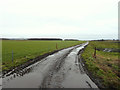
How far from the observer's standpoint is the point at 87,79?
580cm

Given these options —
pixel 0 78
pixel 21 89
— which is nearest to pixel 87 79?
pixel 21 89

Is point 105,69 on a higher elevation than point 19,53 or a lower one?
lower

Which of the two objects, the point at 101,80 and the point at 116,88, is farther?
the point at 101,80

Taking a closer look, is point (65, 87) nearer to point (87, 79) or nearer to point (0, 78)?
point (87, 79)

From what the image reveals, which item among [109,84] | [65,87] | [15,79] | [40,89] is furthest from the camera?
[15,79]

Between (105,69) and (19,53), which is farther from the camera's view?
(19,53)

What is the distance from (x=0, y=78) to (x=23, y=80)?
159 cm

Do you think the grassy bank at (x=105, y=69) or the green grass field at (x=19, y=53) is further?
the green grass field at (x=19, y=53)

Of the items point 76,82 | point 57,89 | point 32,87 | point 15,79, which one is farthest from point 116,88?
point 15,79

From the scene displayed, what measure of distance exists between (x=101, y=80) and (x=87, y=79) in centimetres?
88

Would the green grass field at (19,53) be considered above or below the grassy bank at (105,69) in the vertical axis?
above

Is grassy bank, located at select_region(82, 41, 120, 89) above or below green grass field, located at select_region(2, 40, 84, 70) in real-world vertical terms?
below

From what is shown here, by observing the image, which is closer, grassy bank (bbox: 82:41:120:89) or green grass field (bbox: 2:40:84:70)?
grassy bank (bbox: 82:41:120:89)

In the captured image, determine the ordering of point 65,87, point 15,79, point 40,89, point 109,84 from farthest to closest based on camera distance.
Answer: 1. point 15,79
2. point 109,84
3. point 65,87
4. point 40,89
